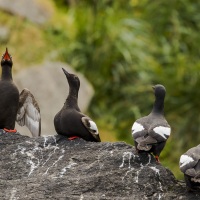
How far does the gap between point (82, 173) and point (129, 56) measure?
34.4 feet

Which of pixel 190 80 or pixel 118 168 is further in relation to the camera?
pixel 190 80

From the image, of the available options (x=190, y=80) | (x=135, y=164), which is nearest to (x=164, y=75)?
(x=190, y=80)

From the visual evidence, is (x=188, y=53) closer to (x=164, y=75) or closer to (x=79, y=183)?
(x=164, y=75)

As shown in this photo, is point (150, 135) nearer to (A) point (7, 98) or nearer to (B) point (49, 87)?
(A) point (7, 98)

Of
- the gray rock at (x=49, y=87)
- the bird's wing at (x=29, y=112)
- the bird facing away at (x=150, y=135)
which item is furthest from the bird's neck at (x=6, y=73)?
the gray rock at (x=49, y=87)

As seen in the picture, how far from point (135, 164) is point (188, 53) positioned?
439 inches

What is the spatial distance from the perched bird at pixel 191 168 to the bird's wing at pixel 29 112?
109 inches

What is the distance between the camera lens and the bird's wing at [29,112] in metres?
11.2

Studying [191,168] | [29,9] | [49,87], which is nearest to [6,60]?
[191,168]

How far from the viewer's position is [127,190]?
29.3 feet

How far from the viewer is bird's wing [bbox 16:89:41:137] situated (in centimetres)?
1122

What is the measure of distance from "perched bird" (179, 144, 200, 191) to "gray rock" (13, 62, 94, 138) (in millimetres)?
8374

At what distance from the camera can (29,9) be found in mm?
19875

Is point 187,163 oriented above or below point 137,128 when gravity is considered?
below
